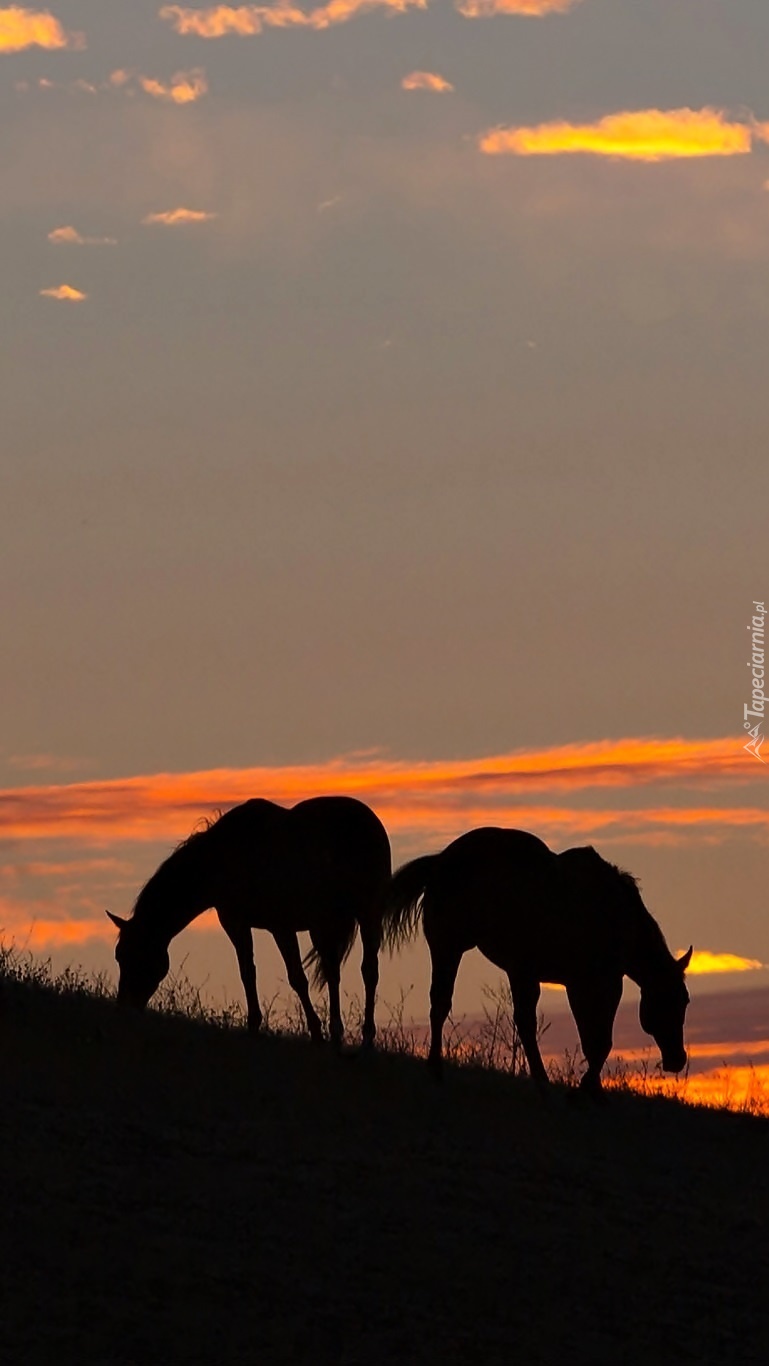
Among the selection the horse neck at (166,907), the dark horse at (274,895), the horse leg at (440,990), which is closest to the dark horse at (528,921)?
the horse leg at (440,990)

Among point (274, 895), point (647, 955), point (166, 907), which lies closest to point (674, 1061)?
point (647, 955)

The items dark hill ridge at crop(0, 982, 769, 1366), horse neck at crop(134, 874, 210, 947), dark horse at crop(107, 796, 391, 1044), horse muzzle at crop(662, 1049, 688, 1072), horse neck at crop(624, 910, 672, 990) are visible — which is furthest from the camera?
horse muzzle at crop(662, 1049, 688, 1072)

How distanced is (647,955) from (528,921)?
7.01ft

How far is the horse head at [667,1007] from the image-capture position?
17391mm

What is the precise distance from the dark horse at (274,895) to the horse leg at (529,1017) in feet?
5.95

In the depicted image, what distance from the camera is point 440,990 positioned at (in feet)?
51.0

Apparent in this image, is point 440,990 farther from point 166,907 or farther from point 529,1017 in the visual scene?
point 166,907

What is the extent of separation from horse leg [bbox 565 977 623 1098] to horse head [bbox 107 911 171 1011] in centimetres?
398

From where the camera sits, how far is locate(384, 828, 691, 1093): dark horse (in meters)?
15.5

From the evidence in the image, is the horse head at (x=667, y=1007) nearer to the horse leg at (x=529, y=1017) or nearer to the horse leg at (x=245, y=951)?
the horse leg at (x=529, y=1017)

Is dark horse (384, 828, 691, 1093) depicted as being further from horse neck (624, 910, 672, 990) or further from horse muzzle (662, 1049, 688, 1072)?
horse muzzle (662, 1049, 688, 1072)

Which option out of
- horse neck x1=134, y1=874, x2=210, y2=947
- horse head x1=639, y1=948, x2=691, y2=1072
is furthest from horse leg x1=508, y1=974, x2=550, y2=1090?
horse neck x1=134, y1=874, x2=210, y2=947

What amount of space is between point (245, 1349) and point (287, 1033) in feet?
29.0

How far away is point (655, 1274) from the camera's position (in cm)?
1082
